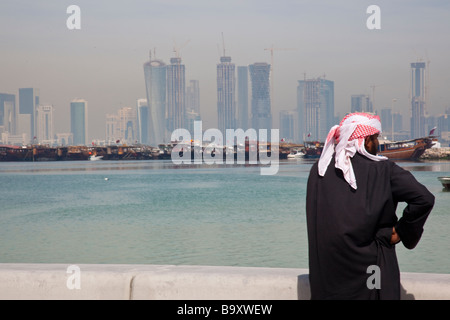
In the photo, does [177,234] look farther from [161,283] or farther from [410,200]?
[410,200]

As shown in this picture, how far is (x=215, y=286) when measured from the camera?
2.89 metres

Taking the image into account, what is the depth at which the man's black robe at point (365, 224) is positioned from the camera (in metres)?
2.54

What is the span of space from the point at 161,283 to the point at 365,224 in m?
1.08

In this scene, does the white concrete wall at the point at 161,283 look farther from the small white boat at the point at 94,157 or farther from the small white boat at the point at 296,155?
the small white boat at the point at 94,157

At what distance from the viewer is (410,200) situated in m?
2.54

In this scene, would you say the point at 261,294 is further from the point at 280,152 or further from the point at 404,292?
the point at 280,152

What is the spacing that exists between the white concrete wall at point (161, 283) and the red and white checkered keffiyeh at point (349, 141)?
1.99ft

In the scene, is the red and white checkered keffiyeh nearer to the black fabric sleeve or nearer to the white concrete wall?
the black fabric sleeve

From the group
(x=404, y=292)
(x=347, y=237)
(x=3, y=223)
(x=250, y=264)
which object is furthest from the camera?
(x=3, y=223)

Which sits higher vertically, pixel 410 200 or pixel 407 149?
pixel 410 200

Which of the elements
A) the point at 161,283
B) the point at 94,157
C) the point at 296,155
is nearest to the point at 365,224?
the point at 161,283

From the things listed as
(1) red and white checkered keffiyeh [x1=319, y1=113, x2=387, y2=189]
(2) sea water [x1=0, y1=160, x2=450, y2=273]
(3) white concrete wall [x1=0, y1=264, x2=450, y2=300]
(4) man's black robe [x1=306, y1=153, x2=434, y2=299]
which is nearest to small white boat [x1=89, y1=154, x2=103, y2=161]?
(2) sea water [x1=0, y1=160, x2=450, y2=273]
